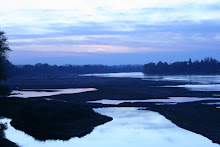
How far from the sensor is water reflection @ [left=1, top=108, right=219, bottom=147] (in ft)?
79.5

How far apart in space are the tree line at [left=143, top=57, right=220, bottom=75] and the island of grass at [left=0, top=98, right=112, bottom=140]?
461ft

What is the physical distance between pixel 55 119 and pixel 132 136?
9518 mm

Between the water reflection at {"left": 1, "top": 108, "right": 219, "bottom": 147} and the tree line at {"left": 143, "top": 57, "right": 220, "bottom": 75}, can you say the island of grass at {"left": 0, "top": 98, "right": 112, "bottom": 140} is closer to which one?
the water reflection at {"left": 1, "top": 108, "right": 219, "bottom": 147}

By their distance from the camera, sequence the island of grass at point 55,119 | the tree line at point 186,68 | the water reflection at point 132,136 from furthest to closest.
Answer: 1. the tree line at point 186,68
2. the island of grass at point 55,119
3. the water reflection at point 132,136

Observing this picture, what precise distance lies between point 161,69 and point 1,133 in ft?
522

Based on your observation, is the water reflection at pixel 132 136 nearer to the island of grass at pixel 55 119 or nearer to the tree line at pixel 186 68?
the island of grass at pixel 55 119

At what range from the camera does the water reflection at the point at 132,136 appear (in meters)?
24.2

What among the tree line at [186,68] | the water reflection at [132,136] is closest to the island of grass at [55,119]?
the water reflection at [132,136]

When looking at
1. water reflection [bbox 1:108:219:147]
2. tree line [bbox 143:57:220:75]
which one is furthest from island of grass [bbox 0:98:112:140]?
tree line [bbox 143:57:220:75]

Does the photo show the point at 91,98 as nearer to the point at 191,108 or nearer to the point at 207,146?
the point at 191,108

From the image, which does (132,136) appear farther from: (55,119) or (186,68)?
(186,68)

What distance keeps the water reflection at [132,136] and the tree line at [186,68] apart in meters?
141

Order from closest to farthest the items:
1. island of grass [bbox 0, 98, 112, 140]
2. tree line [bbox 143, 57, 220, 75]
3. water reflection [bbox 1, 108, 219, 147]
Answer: water reflection [bbox 1, 108, 219, 147]
island of grass [bbox 0, 98, 112, 140]
tree line [bbox 143, 57, 220, 75]

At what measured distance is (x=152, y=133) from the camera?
2736 centimetres
